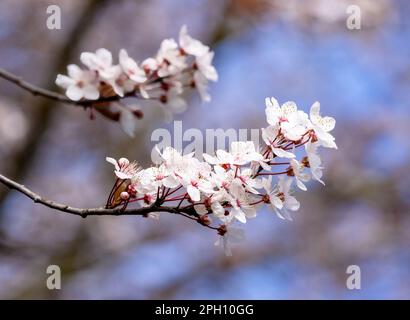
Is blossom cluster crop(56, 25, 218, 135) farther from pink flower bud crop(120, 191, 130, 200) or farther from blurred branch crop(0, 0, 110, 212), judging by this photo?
blurred branch crop(0, 0, 110, 212)

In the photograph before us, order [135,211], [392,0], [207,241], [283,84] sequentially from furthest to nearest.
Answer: [283,84], [207,241], [392,0], [135,211]

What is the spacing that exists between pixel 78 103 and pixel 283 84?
5683 millimetres

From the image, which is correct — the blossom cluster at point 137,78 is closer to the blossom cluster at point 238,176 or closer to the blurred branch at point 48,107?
the blossom cluster at point 238,176

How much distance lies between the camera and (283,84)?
7449 millimetres

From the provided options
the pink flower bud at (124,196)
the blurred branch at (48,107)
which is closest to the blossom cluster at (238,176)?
the pink flower bud at (124,196)

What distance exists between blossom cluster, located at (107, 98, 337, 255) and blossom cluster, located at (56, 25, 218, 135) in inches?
13.3

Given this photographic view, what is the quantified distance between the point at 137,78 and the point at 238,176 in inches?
20.0

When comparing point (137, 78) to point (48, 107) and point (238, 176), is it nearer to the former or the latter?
point (238, 176)

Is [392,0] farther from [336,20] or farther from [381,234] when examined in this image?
[381,234]

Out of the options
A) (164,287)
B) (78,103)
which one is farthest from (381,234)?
(78,103)

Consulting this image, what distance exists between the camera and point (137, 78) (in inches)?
74.5

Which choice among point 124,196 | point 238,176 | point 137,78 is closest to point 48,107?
point 137,78

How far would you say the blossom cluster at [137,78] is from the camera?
185 cm

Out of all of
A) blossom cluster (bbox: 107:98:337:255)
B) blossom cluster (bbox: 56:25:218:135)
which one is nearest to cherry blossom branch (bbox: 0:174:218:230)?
blossom cluster (bbox: 107:98:337:255)
